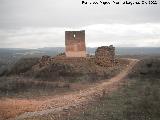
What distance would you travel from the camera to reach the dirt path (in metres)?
18.5

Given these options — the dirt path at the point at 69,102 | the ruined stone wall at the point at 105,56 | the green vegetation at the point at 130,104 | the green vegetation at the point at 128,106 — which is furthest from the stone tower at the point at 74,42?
the green vegetation at the point at 128,106

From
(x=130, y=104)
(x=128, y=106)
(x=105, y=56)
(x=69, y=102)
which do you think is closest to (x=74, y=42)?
(x=105, y=56)

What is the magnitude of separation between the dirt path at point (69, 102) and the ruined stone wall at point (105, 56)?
9.60 metres

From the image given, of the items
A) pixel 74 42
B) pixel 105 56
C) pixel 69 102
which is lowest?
pixel 69 102

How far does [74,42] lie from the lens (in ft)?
130

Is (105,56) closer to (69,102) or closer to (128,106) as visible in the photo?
(69,102)

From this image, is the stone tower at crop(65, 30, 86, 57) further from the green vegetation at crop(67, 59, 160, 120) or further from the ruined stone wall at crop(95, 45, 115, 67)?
the green vegetation at crop(67, 59, 160, 120)

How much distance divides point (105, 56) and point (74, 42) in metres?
3.67

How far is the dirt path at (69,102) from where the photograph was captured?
1852 cm

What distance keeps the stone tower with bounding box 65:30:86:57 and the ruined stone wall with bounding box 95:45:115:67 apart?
1962mm

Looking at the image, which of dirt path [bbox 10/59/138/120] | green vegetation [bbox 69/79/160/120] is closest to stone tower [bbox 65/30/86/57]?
dirt path [bbox 10/59/138/120]

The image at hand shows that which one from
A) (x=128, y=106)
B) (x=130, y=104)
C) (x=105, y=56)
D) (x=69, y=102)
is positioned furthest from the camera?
(x=105, y=56)

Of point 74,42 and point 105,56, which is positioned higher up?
point 74,42

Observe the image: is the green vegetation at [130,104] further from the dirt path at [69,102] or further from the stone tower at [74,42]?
the stone tower at [74,42]
